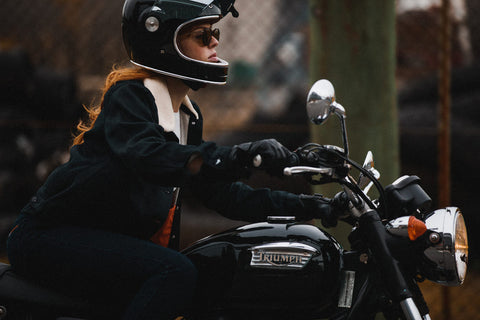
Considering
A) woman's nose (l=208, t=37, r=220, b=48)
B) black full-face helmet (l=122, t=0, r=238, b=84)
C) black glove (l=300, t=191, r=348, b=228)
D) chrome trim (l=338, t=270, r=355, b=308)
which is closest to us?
chrome trim (l=338, t=270, r=355, b=308)

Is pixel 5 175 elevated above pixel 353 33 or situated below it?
below

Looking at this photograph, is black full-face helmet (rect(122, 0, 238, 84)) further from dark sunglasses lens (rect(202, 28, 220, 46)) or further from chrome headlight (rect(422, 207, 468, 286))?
chrome headlight (rect(422, 207, 468, 286))

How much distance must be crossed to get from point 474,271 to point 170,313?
161 inches

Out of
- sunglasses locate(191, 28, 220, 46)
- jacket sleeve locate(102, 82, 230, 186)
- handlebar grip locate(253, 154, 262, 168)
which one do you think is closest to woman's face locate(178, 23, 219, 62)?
sunglasses locate(191, 28, 220, 46)

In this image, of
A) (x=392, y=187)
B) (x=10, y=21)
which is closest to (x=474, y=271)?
(x=392, y=187)

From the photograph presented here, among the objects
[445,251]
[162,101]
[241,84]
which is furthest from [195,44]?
[241,84]

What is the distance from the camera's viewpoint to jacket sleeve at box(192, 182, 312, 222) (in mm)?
2625

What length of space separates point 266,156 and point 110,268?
28.6 inches

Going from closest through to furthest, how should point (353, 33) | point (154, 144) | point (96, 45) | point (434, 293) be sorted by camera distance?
point (154, 144), point (353, 33), point (434, 293), point (96, 45)

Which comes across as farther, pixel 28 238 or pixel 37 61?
pixel 37 61

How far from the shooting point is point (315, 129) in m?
3.89

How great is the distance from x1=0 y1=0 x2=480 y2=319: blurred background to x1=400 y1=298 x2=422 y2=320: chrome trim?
3541 mm

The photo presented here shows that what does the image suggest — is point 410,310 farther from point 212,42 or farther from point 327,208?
point 212,42

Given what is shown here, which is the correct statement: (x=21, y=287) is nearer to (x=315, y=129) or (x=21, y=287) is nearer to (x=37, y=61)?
(x=315, y=129)
